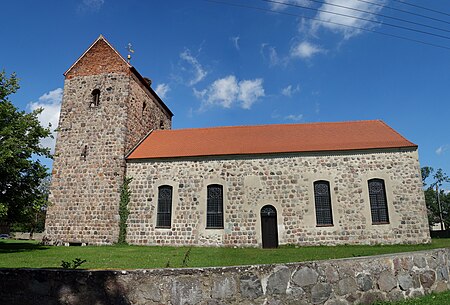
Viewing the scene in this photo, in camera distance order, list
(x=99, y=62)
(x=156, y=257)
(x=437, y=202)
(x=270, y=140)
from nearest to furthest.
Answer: (x=156, y=257) < (x=270, y=140) < (x=99, y=62) < (x=437, y=202)

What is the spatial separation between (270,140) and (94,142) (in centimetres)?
1111

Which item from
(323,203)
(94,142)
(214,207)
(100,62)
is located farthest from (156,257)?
(100,62)

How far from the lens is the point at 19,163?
1416 centimetres

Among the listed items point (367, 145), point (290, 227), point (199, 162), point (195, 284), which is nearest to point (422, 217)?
point (367, 145)

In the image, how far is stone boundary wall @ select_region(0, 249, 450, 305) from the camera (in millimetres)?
4188

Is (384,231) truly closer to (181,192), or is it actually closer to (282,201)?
(282,201)

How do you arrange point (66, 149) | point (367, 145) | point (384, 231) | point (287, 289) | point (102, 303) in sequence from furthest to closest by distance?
point (66, 149) < point (367, 145) < point (384, 231) < point (287, 289) < point (102, 303)

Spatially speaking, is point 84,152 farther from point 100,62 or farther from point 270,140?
point 270,140

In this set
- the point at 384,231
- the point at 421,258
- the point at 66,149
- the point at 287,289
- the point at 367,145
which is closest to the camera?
the point at 287,289

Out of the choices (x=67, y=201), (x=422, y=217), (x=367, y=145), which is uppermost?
(x=367, y=145)

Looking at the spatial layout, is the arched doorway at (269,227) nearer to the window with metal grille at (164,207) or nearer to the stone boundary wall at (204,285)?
the window with metal grille at (164,207)

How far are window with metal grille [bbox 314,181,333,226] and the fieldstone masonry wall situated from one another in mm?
306

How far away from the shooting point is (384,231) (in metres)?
16.5

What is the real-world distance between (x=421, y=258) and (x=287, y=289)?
302 centimetres
